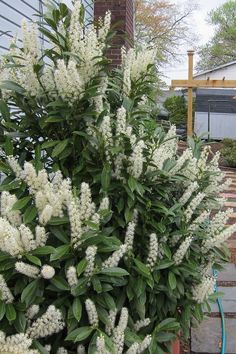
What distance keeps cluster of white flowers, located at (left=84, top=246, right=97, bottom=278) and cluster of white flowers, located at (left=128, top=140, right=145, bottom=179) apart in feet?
1.46

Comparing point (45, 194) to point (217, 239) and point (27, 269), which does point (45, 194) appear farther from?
point (217, 239)

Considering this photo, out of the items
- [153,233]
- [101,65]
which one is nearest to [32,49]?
[101,65]

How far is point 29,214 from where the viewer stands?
1851mm

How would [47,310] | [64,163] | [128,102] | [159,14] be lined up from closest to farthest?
[47,310], [64,163], [128,102], [159,14]

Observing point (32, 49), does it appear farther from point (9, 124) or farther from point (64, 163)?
point (64, 163)

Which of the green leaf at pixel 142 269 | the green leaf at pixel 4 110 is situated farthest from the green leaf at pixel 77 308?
the green leaf at pixel 4 110

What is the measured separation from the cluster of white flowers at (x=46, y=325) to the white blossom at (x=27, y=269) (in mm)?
135

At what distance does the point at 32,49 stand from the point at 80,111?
355 millimetres

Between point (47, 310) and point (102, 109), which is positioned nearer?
point (47, 310)

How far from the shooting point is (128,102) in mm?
2338

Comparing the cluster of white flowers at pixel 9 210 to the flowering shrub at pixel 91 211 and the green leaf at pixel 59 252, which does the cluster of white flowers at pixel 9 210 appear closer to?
the flowering shrub at pixel 91 211

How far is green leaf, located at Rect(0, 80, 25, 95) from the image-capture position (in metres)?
2.14

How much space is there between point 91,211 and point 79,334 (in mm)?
470

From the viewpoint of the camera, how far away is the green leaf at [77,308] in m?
1.76
